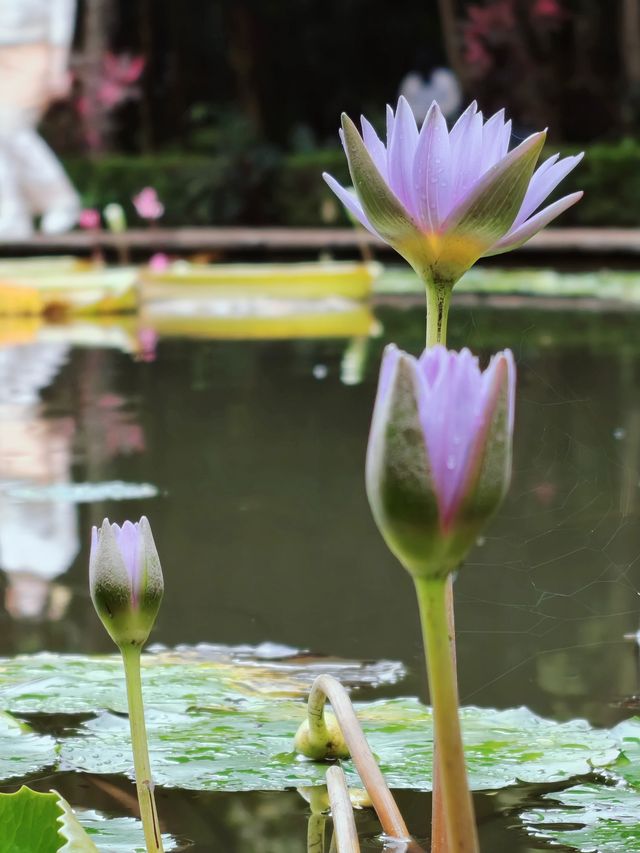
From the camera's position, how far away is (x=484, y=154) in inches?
34.4

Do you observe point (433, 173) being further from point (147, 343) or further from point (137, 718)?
point (147, 343)

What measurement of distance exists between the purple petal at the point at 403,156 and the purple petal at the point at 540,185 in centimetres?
7

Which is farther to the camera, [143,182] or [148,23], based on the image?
[148,23]

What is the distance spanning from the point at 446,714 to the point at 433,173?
34 cm

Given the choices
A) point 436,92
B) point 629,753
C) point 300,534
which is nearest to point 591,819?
point 629,753

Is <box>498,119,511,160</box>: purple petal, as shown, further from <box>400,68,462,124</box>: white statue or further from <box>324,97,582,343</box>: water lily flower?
<box>400,68,462,124</box>: white statue

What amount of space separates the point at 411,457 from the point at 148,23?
14945mm

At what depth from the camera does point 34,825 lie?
826mm

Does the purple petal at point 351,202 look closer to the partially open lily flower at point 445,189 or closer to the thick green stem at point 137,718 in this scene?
the partially open lily flower at point 445,189

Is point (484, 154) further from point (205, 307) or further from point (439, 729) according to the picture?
point (205, 307)

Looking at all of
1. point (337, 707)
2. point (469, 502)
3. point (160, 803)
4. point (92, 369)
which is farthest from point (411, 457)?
point (92, 369)

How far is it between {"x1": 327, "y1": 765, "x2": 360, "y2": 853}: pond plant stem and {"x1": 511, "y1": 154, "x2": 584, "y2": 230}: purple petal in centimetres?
40

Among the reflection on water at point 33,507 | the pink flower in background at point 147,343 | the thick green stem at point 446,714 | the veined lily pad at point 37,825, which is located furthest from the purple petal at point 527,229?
the pink flower in background at point 147,343

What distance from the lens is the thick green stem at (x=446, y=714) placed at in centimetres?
66
